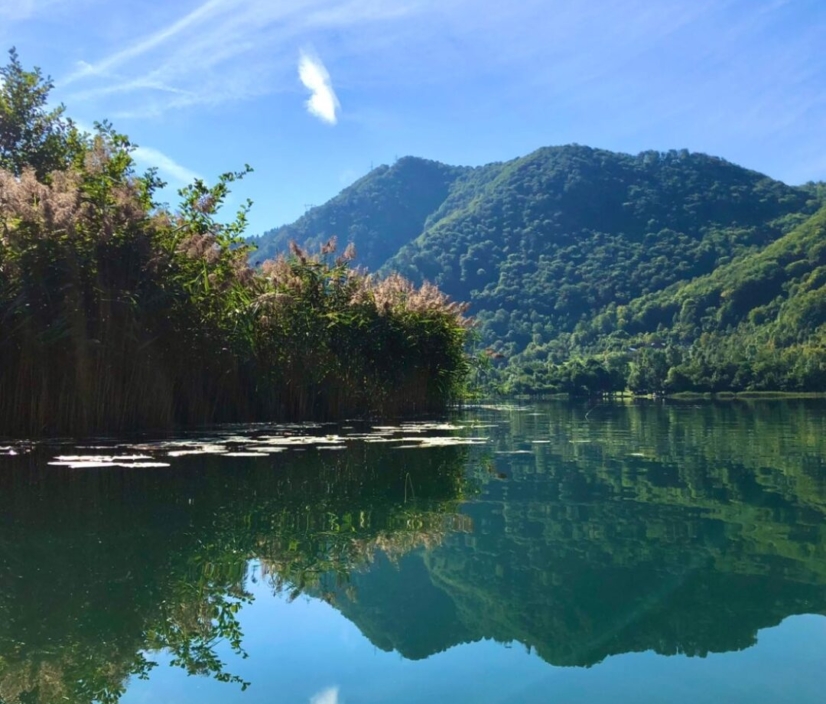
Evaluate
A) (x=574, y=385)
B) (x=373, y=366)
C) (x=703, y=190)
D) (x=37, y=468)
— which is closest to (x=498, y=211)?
(x=703, y=190)

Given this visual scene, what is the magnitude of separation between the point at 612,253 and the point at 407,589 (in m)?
141

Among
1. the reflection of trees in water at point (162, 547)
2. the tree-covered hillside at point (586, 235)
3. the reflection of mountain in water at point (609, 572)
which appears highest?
the tree-covered hillside at point (586, 235)

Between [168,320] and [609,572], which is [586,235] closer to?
[168,320]

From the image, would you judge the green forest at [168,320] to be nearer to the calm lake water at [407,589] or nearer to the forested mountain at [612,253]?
the calm lake water at [407,589]

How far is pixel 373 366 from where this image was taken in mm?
19047

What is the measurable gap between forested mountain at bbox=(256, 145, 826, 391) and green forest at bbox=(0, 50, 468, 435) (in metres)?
55.1

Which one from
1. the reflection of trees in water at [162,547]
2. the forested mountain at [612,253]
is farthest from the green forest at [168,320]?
the forested mountain at [612,253]

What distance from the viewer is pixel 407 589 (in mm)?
4102

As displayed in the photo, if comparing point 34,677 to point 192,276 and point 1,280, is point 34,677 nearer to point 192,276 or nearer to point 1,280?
point 1,280

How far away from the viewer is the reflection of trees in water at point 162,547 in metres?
3.18

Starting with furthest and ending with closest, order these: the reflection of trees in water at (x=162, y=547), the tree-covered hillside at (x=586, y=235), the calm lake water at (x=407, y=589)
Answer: the tree-covered hillside at (x=586, y=235), the reflection of trees in water at (x=162, y=547), the calm lake water at (x=407, y=589)

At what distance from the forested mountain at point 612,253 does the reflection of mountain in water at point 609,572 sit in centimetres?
6562

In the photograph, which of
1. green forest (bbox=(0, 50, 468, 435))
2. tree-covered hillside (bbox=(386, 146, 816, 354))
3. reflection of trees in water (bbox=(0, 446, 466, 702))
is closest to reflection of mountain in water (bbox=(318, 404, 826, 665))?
reflection of trees in water (bbox=(0, 446, 466, 702))

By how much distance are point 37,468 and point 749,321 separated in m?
101
